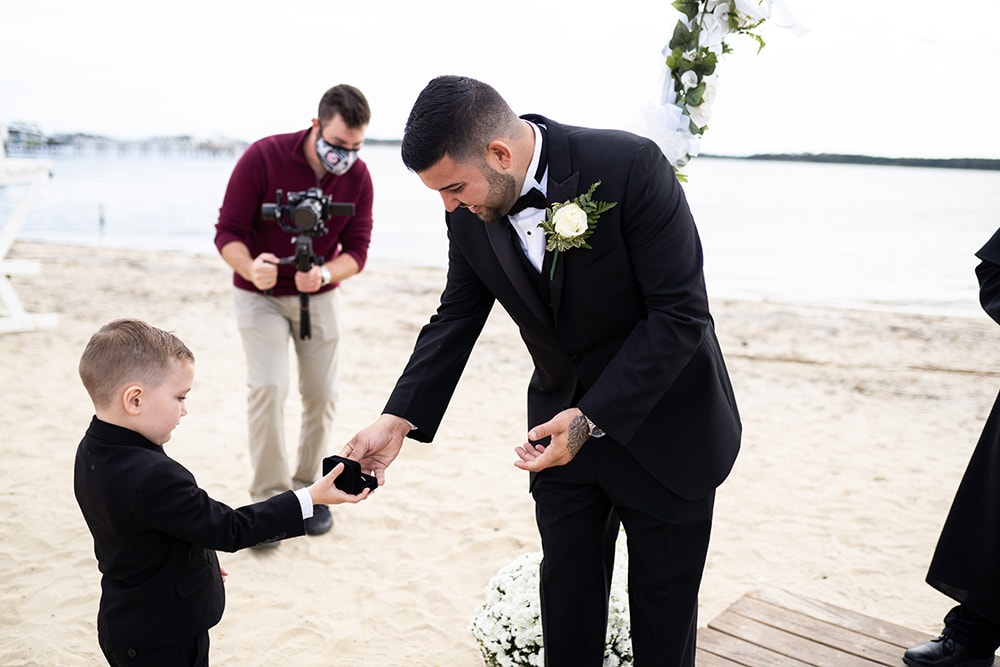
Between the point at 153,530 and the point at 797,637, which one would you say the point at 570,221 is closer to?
the point at 153,530

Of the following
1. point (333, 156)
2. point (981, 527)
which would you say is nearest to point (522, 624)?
point (981, 527)

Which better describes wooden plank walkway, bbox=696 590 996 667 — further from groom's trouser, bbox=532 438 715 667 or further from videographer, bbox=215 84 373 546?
videographer, bbox=215 84 373 546

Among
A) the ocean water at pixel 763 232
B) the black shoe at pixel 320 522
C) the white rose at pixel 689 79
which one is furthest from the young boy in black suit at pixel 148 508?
the ocean water at pixel 763 232

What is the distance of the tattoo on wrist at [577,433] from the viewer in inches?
94.3

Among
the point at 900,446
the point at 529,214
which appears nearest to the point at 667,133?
the point at 529,214

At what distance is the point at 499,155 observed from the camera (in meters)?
2.31

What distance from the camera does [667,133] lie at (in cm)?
331

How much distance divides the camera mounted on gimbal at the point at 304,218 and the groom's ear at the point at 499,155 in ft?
8.64

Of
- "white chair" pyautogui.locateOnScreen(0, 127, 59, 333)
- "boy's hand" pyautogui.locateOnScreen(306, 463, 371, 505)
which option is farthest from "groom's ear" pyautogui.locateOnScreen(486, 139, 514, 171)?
"white chair" pyautogui.locateOnScreen(0, 127, 59, 333)

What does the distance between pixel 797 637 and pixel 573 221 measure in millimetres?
2168

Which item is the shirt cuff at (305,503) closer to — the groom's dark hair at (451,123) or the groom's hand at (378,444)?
the groom's hand at (378,444)

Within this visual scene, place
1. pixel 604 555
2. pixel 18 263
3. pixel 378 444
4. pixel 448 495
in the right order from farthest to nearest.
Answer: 1. pixel 18 263
2. pixel 448 495
3. pixel 604 555
4. pixel 378 444

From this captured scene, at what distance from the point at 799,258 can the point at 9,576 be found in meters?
26.7

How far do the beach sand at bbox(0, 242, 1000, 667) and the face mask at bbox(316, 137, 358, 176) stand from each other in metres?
2.15
